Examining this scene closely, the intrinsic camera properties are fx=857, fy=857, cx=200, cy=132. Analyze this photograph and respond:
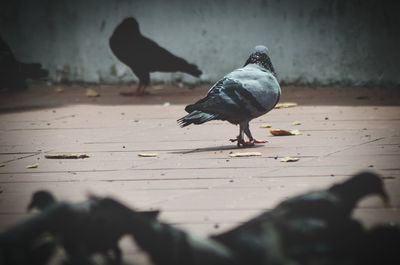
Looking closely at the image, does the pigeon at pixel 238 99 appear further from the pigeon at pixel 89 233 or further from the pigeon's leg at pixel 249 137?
the pigeon at pixel 89 233

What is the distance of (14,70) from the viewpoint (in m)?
12.9

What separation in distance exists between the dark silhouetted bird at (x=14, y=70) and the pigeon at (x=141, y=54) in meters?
1.20

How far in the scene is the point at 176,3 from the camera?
13148 millimetres

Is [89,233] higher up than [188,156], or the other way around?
[89,233]

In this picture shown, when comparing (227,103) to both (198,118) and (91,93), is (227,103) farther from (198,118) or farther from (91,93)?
(91,93)

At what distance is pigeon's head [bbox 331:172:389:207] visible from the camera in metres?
3.69

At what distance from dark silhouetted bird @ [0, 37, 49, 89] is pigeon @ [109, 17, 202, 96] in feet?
3.93

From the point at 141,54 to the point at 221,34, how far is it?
125 centimetres

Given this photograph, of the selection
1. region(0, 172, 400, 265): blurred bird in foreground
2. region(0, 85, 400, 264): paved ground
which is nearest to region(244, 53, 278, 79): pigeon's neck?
region(0, 85, 400, 264): paved ground

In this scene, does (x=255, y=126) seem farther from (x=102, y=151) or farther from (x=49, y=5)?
(x=49, y=5)

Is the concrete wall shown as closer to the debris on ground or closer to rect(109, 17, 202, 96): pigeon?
rect(109, 17, 202, 96): pigeon

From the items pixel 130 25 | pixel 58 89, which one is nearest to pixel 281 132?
pixel 130 25

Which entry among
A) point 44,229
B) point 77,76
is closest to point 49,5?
point 77,76

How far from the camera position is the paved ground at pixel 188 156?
206 inches
